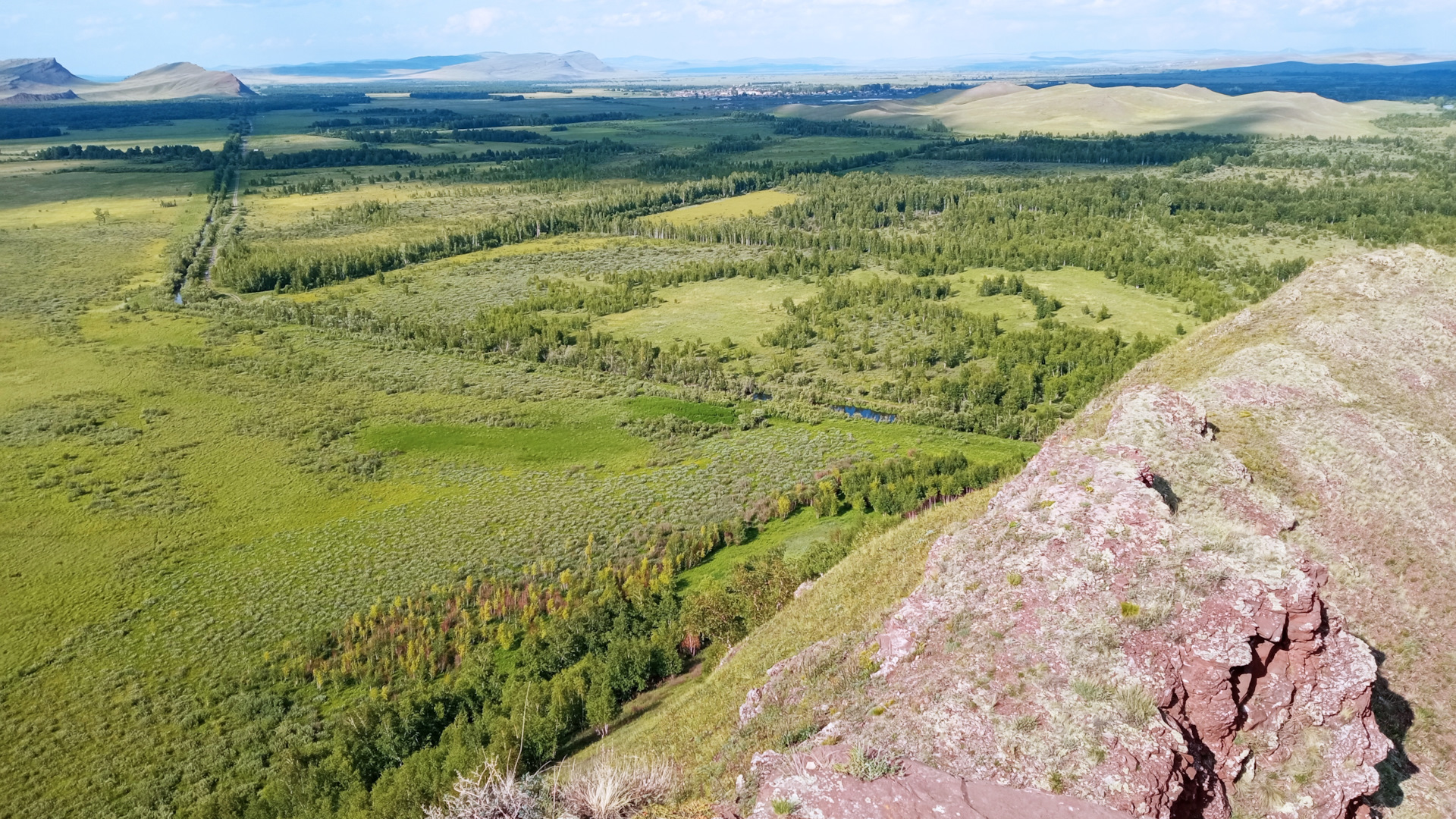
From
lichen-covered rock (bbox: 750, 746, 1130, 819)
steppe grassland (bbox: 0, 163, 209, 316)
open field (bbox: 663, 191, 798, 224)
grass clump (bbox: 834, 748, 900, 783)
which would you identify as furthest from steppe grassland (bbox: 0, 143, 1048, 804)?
open field (bbox: 663, 191, 798, 224)

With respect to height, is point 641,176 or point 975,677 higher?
point 641,176

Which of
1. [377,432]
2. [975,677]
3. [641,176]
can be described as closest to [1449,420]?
[975,677]

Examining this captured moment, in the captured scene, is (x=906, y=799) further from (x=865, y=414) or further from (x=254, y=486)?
(x=865, y=414)

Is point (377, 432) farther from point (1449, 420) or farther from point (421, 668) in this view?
point (1449, 420)

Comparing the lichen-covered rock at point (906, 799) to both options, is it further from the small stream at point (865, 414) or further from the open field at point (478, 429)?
the small stream at point (865, 414)

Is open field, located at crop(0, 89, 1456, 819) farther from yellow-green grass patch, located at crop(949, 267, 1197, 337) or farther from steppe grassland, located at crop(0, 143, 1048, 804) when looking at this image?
yellow-green grass patch, located at crop(949, 267, 1197, 337)

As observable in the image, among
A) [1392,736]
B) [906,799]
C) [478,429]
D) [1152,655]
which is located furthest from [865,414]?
[906,799]
